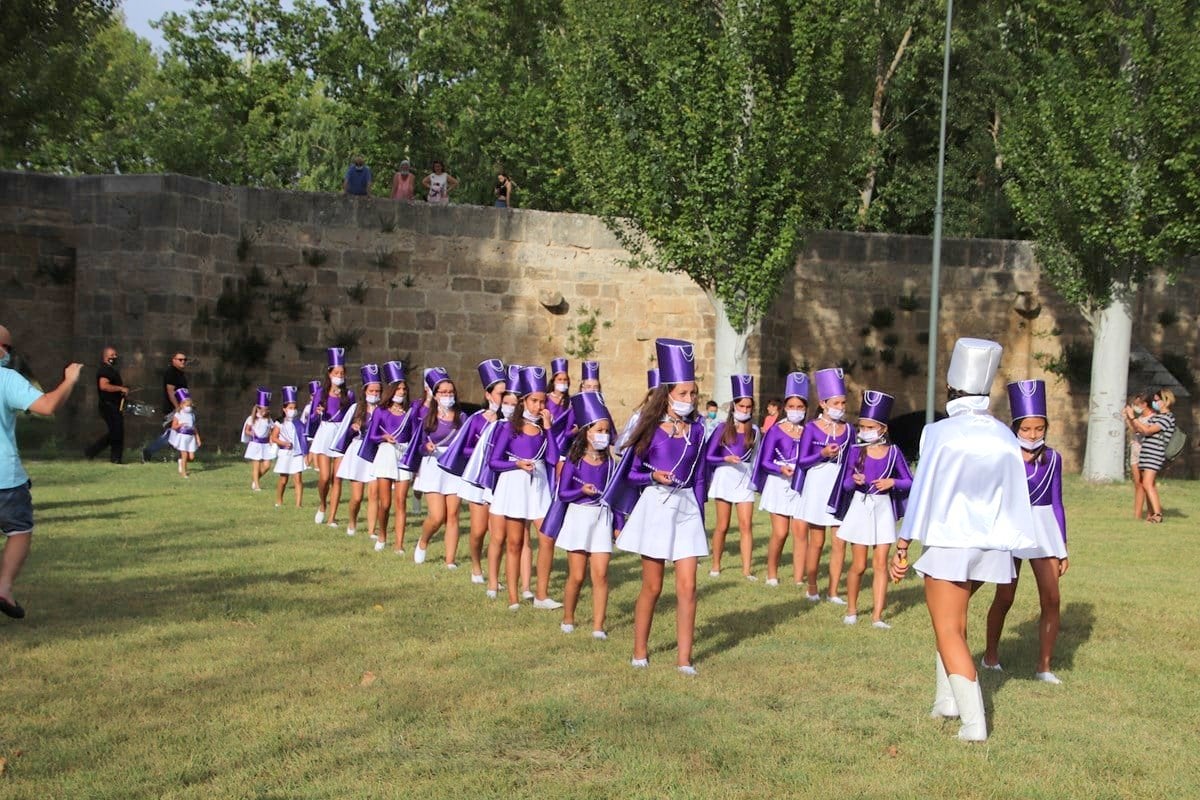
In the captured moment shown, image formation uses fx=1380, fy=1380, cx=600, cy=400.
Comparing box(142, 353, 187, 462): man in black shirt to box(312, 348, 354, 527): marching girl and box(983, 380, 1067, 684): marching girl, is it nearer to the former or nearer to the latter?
box(312, 348, 354, 527): marching girl

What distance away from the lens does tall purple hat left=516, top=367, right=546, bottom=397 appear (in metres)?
11.1

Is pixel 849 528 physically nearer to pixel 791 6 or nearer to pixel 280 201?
pixel 791 6

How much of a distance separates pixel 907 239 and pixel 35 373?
17952mm

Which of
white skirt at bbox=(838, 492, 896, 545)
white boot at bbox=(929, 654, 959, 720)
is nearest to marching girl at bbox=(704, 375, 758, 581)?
white skirt at bbox=(838, 492, 896, 545)

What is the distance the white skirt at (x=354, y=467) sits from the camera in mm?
14266

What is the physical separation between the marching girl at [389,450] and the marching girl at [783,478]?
11.4ft

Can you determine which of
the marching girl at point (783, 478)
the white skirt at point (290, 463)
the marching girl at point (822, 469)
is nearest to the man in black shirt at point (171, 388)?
the white skirt at point (290, 463)

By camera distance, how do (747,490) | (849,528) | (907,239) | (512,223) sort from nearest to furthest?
(849,528), (747,490), (512,223), (907,239)

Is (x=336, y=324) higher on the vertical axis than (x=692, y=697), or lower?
higher

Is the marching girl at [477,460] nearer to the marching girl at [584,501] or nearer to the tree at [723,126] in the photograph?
the marching girl at [584,501]

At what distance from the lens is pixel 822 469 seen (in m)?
11.9

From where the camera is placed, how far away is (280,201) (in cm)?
2519

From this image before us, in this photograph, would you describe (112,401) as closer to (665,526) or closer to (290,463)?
(290,463)

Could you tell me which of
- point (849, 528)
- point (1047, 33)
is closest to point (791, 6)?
point (1047, 33)
